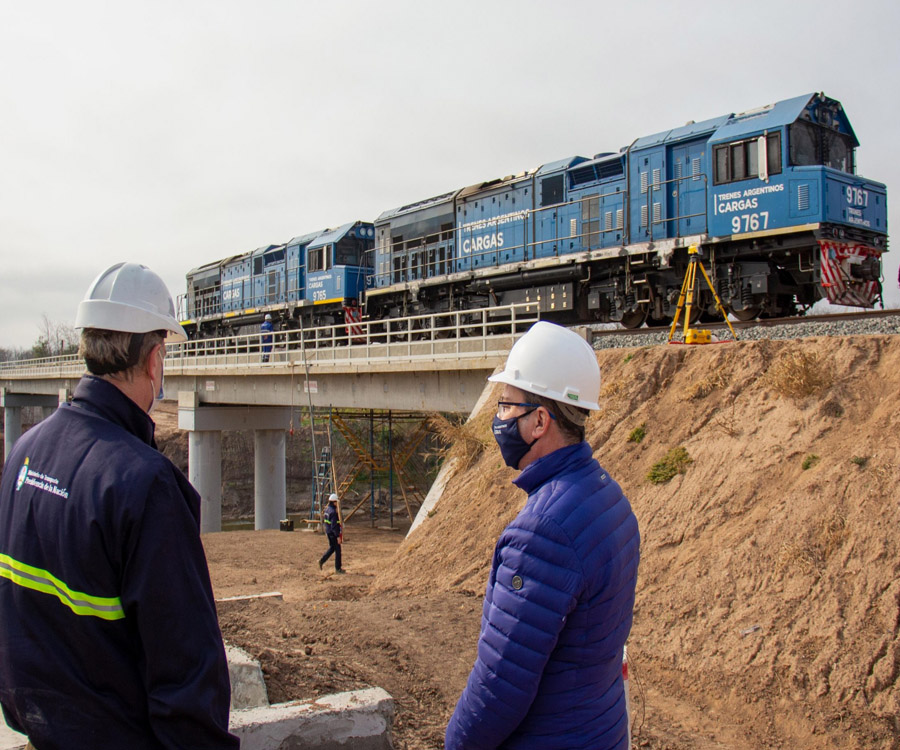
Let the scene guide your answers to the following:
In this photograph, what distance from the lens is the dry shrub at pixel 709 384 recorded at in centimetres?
1044

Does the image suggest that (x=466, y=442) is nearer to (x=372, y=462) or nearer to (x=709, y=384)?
(x=709, y=384)

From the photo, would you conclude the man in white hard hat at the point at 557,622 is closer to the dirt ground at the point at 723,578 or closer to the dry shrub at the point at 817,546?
the dirt ground at the point at 723,578

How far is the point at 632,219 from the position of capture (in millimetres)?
16359

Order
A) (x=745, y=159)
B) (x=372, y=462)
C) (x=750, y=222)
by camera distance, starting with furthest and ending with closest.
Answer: (x=372, y=462)
(x=745, y=159)
(x=750, y=222)

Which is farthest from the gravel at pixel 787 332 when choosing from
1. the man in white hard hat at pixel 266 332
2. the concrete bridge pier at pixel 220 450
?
the concrete bridge pier at pixel 220 450

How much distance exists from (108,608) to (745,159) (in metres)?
14.8

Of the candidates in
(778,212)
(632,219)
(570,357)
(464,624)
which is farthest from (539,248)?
(570,357)

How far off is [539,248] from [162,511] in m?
17.2

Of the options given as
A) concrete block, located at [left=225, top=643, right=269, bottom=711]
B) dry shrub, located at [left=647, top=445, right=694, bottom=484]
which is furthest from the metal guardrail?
concrete block, located at [left=225, top=643, right=269, bottom=711]

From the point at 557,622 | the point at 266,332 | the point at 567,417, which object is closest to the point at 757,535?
the point at 567,417

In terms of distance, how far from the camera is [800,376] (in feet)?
30.5

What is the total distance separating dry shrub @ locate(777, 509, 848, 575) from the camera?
282 inches

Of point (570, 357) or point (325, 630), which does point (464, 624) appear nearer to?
point (325, 630)

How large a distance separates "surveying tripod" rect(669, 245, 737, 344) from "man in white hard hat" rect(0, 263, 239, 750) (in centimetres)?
1088
